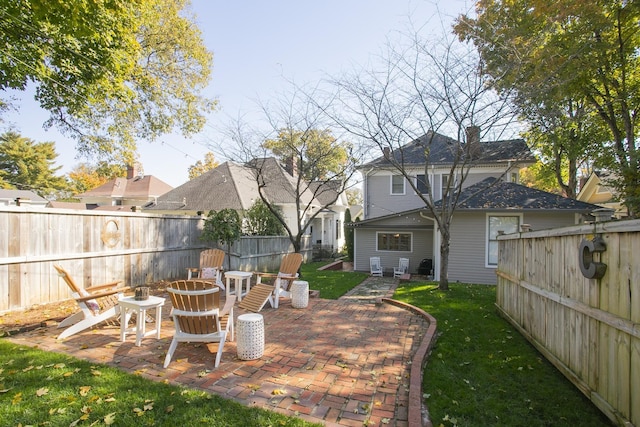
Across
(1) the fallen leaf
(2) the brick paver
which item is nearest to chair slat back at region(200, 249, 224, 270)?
(2) the brick paver

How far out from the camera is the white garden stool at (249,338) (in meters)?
4.46

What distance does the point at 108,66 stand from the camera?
326 inches

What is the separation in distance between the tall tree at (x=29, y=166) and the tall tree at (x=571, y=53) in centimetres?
5042

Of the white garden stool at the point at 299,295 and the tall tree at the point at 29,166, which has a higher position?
the tall tree at the point at 29,166

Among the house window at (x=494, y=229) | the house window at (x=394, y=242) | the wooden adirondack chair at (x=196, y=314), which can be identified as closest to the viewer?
the wooden adirondack chair at (x=196, y=314)

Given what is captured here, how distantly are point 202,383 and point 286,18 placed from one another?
11170 millimetres

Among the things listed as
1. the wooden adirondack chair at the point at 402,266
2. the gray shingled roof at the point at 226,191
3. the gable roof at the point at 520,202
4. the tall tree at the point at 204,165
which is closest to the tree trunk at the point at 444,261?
the gable roof at the point at 520,202

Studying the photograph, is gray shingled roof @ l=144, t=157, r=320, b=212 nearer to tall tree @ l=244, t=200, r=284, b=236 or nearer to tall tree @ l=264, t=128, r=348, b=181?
tall tree @ l=244, t=200, r=284, b=236

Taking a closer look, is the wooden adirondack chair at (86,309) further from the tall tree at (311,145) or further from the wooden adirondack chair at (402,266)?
the wooden adirondack chair at (402,266)

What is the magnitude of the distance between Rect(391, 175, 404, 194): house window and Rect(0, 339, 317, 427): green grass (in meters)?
16.6

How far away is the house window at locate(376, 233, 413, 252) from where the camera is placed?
52.6 ft

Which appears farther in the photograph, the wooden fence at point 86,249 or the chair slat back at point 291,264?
the chair slat back at point 291,264

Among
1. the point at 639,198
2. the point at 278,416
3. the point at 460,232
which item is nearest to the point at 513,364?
the point at 278,416

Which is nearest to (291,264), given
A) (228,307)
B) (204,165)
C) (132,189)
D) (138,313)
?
(228,307)
